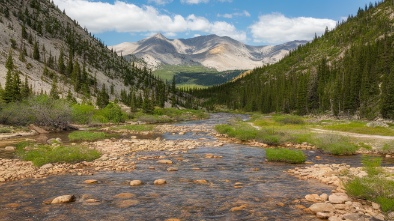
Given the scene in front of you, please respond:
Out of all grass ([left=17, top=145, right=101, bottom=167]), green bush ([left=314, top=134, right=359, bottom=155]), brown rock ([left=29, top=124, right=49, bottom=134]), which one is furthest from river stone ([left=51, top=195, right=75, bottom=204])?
brown rock ([left=29, top=124, right=49, bottom=134])

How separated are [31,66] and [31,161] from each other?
85.4 m

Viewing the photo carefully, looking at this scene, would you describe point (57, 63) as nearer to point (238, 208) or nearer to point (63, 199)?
point (63, 199)

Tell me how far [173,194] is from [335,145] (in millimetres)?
19522

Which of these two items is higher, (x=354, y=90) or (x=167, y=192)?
(x=354, y=90)

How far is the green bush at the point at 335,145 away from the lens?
2817 cm

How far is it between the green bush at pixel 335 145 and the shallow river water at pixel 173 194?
8169 millimetres

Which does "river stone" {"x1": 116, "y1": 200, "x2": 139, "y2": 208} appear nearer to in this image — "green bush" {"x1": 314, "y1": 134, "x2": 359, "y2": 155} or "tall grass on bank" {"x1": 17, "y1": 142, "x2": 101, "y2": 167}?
"tall grass on bank" {"x1": 17, "y1": 142, "x2": 101, "y2": 167}

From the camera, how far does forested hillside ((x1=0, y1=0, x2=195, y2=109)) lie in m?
84.9

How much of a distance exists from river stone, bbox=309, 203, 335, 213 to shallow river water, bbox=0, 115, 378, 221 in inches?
23.0

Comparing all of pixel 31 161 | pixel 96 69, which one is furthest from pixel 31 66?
pixel 31 161

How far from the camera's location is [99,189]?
53.9 ft

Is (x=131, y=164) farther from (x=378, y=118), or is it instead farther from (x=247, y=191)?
(x=378, y=118)

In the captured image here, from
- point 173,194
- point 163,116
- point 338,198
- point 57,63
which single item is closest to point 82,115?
point 163,116

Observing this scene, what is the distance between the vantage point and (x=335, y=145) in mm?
28547
